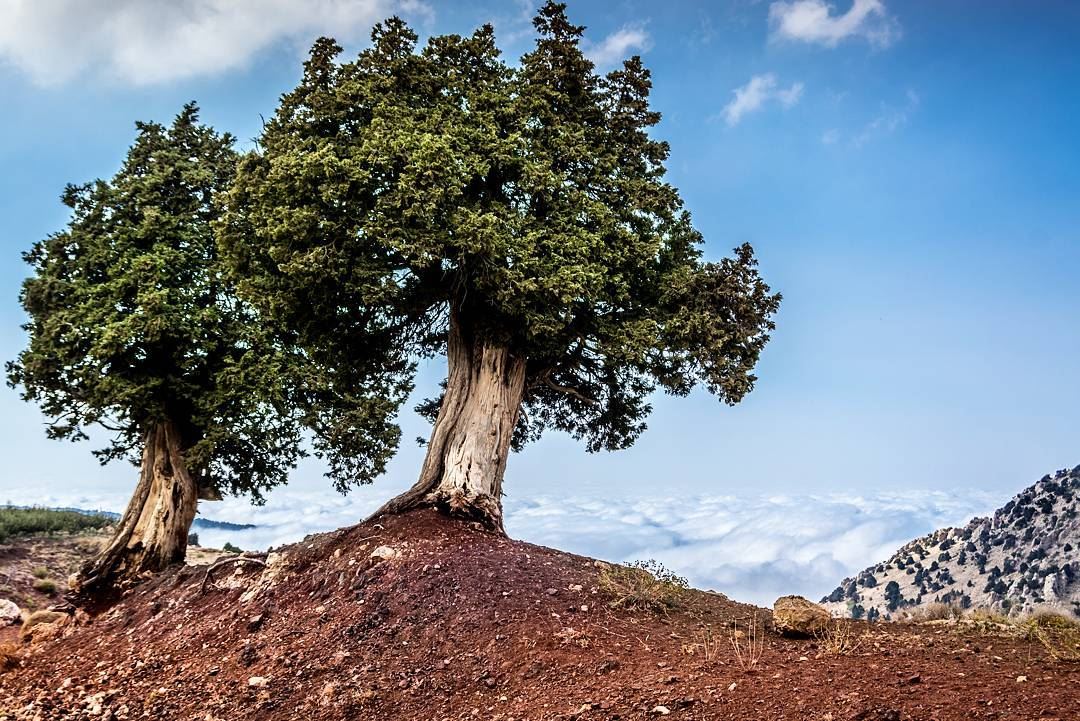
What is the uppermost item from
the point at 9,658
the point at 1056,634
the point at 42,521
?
the point at 1056,634

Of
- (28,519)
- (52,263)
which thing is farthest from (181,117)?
(28,519)

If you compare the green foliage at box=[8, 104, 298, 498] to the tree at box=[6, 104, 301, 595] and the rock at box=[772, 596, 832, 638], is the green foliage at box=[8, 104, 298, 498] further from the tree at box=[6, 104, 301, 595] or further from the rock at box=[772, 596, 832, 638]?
the rock at box=[772, 596, 832, 638]

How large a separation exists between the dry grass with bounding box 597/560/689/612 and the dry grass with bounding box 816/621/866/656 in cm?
217

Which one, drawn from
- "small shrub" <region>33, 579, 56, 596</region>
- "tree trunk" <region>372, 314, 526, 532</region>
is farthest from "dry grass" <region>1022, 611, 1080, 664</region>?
"small shrub" <region>33, 579, 56, 596</region>

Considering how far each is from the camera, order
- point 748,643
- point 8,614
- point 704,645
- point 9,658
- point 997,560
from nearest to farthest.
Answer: point 748,643, point 704,645, point 9,658, point 8,614, point 997,560

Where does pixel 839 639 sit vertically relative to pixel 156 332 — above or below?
below

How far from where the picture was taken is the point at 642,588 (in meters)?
10.4

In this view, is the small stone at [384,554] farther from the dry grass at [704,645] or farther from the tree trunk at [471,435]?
the dry grass at [704,645]

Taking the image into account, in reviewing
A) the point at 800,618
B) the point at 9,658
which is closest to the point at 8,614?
the point at 9,658

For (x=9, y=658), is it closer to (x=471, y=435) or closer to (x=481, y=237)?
(x=471, y=435)

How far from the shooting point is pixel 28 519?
1071 inches

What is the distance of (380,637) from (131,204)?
12.0m

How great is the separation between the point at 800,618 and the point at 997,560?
845 inches

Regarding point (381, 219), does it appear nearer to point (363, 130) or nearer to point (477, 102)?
point (363, 130)
